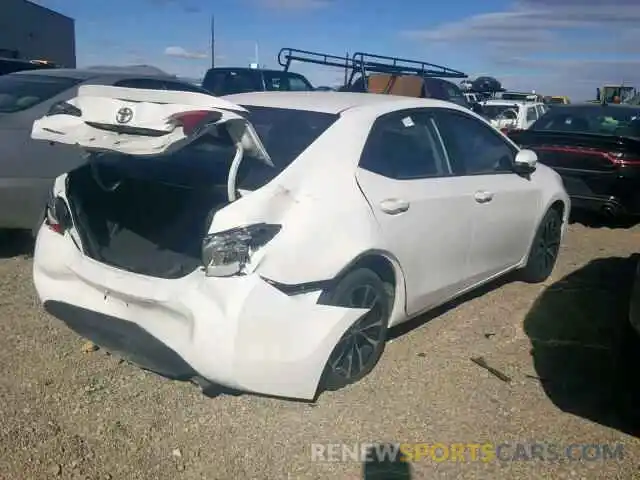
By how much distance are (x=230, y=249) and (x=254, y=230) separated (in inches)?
5.3

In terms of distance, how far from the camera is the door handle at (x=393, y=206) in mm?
3469

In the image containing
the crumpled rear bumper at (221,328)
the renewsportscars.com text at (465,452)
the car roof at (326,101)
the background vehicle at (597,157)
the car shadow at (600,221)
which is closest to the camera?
the crumpled rear bumper at (221,328)

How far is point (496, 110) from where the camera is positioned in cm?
1861

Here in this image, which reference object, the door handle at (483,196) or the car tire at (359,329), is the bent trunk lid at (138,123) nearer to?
the car tire at (359,329)

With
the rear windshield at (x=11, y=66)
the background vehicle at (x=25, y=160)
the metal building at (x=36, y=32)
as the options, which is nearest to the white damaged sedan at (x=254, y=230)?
the background vehicle at (x=25, y=160)

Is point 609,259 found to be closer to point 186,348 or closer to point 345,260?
point 345,260

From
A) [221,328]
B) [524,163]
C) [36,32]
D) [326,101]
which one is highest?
[36,32]

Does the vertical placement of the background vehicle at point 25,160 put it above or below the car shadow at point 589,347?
above

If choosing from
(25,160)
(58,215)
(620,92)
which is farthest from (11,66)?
(620,92)

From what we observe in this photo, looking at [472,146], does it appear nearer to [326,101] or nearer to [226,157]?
[326,101]

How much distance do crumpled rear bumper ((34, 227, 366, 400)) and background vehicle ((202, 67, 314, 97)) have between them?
35.7 feet

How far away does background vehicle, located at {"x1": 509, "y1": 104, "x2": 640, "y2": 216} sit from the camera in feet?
24.4

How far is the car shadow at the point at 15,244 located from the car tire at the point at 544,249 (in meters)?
4.25

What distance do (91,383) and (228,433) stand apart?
892mm
